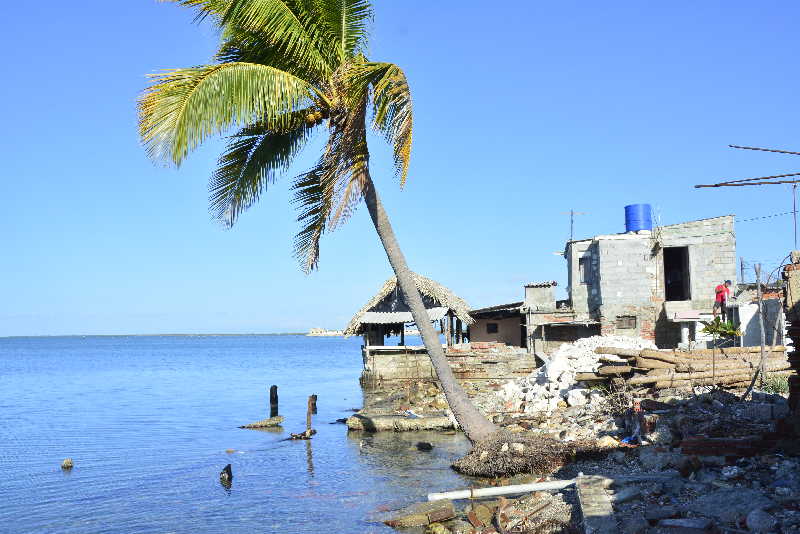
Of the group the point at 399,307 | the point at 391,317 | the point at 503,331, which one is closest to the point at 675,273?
the point at 503,331

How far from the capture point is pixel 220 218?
1323 centimetres

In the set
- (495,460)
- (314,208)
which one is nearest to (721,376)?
(495,460)

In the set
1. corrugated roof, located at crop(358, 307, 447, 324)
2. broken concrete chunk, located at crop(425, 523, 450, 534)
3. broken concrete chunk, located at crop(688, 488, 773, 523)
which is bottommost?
broken concrete chunk, located at crop(425, 523, 450, 534)

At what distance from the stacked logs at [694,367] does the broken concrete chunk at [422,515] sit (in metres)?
6.43

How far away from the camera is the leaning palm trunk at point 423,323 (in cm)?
1280

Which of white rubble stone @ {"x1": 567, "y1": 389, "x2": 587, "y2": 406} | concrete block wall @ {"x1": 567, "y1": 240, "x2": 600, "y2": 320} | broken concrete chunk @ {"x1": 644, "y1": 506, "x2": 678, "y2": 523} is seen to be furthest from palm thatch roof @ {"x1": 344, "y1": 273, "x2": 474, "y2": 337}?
broken concrete chunk @ {"x1": 644, "y1": 506, "x2": 678, "y2": 523}

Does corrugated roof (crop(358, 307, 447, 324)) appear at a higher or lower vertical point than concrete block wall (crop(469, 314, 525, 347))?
higher

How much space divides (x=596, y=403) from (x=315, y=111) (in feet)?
31.0

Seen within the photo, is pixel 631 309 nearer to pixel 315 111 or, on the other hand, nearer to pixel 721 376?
pixel 721 376

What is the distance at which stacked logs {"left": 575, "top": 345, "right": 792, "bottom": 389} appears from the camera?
1523cm

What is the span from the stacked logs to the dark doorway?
1425 cm

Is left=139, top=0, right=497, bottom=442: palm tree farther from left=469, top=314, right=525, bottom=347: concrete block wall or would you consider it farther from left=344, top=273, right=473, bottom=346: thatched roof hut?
left=469, top=314, right=525, bottom=347: concrete block wall

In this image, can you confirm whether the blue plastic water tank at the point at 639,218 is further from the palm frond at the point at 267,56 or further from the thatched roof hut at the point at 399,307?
the palm frond at the point at 267,56

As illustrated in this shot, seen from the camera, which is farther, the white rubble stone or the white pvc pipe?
the white rubble stone
